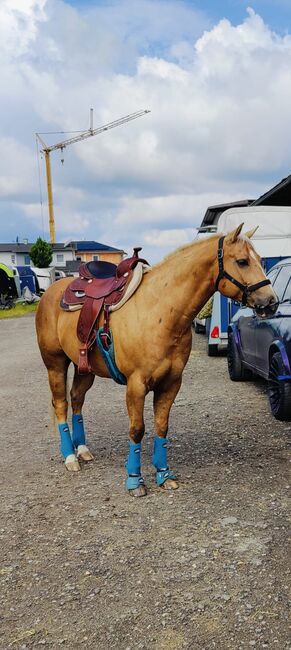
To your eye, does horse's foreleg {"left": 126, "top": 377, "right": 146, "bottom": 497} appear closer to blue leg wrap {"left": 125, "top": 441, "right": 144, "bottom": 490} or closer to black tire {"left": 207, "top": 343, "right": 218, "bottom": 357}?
blue leg wrap {"left": 125, "top": 441, "right": 144, "bottom": 490}

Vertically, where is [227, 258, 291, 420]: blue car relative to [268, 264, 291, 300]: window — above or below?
below

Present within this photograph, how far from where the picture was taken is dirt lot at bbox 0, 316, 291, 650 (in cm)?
268

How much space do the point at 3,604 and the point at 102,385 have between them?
6.72m

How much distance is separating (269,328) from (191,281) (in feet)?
9.10

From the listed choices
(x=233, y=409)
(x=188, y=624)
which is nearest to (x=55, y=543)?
(x=188, y=624)

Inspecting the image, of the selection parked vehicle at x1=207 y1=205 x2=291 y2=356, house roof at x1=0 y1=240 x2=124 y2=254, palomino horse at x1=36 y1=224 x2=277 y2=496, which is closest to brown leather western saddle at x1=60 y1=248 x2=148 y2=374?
palomino horse at x1=36 y1=224 x2=277 y2=496

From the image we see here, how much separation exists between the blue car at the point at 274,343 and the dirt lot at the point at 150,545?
0.44 m

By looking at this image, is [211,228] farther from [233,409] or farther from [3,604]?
[3,604]

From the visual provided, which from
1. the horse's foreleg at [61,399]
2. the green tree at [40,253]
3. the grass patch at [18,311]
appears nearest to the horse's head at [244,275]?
the horse's foreleg at [61,399]

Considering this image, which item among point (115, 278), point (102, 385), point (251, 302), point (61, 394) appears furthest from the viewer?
point (102, 385)

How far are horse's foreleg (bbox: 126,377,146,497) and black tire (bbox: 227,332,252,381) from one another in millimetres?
4886

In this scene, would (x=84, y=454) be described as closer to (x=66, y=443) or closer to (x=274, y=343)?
(x=66, y=443)

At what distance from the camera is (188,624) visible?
269cm

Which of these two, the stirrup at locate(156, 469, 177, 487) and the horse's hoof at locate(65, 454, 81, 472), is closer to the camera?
the stirrup at locate(156, 469, 177, 487)
